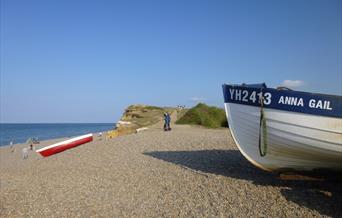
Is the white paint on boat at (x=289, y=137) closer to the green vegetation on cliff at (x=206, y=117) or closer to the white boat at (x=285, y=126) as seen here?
the white boat at (x=285, y=126)

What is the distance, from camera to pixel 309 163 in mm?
9047

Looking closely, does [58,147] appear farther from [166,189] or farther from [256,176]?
[256,176]

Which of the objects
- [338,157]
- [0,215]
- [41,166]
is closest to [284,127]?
[338,157]

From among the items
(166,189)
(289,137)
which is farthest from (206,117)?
(289,137)

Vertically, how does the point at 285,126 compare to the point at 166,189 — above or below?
above

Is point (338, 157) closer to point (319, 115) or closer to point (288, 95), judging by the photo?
point (319, 115)

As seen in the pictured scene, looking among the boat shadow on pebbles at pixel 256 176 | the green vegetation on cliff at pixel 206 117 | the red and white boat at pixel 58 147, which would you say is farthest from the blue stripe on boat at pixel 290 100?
the green vegetation on cliff at pixel 206 117

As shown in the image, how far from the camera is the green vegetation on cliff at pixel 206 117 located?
2941 centimetres

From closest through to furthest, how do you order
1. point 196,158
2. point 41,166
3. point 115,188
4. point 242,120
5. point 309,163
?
point 309,163
point 242,120
point 115,188
point 196,158
point 41,166

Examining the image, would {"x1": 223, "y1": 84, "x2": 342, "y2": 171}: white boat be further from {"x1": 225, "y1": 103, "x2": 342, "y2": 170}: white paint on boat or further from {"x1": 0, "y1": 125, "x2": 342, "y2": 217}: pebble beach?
{"x1": 0, "y1": 125, "x2": 342, "y2": 217}: pebble beach

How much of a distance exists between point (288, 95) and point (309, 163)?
1.81m

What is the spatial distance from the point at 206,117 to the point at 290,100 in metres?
21.7

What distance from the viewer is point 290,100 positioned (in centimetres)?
Answer: 855

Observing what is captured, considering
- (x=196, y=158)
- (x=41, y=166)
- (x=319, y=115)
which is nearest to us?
(x=319, y=115)
